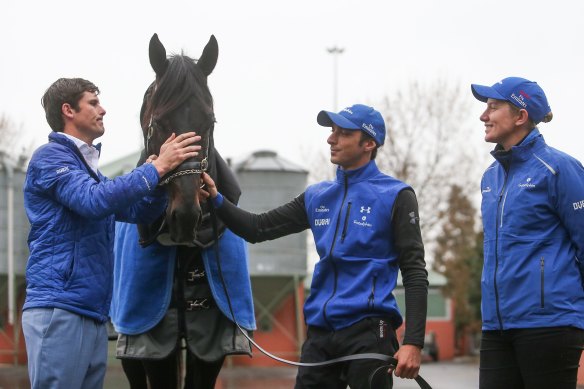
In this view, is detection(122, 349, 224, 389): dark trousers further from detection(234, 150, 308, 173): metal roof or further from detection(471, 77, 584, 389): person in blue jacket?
detection(234, 150, 308, 173): metal roof

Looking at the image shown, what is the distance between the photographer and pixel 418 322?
483 cm

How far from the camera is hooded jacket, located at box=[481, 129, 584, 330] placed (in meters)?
4.85

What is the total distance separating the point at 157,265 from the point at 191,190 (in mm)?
778

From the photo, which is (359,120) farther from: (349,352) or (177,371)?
(177,371)

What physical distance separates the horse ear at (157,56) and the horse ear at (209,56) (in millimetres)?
182

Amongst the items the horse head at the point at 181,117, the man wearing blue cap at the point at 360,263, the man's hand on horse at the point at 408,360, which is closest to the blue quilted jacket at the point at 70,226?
the horse head at the point at 181,117

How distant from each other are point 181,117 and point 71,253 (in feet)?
2.71

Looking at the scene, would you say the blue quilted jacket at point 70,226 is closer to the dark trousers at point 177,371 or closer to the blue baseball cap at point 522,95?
the dark trousers at point 177,371

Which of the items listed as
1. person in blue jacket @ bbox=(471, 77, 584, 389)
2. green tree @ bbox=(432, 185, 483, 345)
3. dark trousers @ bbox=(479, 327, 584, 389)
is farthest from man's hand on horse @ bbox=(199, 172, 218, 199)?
green tree @ bbox=(432, 185, 483, 345)

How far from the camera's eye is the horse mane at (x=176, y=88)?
4.95 meters

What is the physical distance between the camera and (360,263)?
4945mm

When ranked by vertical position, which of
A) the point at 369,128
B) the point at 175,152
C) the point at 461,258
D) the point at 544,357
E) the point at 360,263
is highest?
the point at 369,128

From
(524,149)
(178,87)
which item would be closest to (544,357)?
(524,149)

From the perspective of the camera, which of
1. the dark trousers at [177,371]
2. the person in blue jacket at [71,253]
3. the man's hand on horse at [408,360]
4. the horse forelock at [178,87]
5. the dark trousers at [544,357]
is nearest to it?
the person in blue jacket at [71,253]
